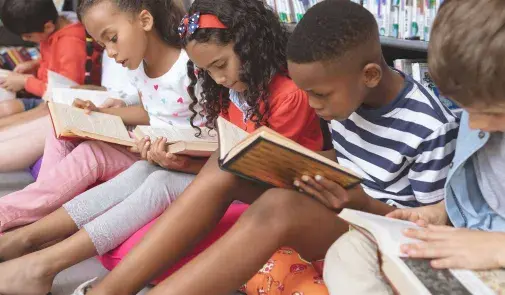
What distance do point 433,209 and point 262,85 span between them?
48 centimetres

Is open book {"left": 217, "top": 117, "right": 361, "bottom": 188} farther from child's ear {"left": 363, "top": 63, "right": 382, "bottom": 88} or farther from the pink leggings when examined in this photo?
the pink leggings

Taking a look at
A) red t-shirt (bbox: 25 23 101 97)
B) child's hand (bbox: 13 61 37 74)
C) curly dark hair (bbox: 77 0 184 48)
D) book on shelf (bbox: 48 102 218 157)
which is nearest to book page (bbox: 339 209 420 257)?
book on shelf (bbox: 48 102 218 157)

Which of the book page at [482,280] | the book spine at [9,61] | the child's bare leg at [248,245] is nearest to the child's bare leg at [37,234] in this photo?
the child's bare leg at [248,245]

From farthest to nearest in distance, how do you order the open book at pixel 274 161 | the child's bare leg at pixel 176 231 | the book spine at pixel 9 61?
the book spine at pixel 9 61, the child's bare leg at pixel 176 231, the open book at pixel 274 161

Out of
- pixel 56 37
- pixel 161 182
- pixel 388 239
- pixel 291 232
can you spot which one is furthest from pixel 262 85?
pixel 56 37

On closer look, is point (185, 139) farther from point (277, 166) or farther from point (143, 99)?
point (277, 166)

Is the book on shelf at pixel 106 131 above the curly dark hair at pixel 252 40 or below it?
below

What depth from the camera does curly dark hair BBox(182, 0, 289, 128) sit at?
4.18 ft

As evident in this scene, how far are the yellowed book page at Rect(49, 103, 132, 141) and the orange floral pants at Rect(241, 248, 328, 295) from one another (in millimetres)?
558

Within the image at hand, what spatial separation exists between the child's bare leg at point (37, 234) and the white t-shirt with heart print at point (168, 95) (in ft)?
1.22

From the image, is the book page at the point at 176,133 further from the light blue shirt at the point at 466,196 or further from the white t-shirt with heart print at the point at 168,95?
→ the light blue shirt at the point at 466,196

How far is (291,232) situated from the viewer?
974 mm

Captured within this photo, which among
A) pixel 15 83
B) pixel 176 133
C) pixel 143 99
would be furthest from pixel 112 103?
pixel 15 83

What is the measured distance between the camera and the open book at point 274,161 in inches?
35.3
